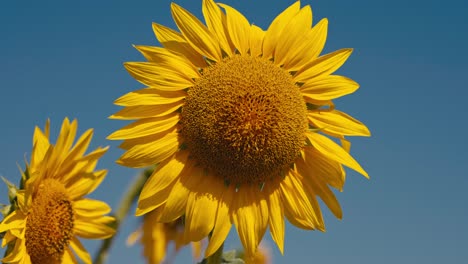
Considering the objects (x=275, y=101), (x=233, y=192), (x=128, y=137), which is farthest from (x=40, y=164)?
(x=275, y=101)

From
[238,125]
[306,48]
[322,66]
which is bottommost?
[238,125]

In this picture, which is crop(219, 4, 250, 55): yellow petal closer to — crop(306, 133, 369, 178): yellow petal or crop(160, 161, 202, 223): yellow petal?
crop(306, 133, 369, 178): yellow petal

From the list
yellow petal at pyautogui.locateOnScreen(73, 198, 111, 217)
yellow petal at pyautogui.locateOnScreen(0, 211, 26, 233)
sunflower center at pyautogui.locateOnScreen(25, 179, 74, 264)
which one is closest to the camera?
yellow petal at pyautogui.locateOnScreen(0, 211, 26, 233)

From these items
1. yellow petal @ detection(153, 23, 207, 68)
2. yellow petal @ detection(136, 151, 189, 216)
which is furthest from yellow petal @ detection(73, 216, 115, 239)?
yellow petal @ detection(153, 23, 207, 68)

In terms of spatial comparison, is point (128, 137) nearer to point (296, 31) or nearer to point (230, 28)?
point (230, 28)

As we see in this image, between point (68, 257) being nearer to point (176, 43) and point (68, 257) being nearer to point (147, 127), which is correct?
point (147, 127)

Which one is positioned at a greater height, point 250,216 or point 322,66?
point 322,66

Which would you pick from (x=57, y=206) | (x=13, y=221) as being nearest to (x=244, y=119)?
(x=13, y=221)
